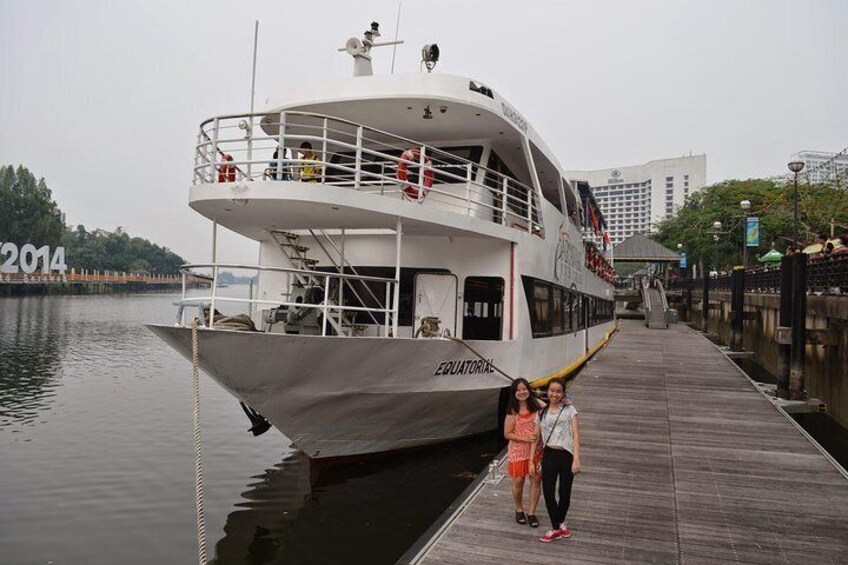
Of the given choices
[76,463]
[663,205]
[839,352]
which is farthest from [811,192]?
[663,205]

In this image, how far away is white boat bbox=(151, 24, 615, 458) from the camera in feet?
24.5

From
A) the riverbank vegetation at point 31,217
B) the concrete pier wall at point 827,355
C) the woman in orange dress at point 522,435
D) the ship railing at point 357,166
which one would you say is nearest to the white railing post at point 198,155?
the ship railing at point 357,166

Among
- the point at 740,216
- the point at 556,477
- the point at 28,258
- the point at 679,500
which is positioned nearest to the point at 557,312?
the point at 679,500

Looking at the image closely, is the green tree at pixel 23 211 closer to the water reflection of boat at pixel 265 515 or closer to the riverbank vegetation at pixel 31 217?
the riverbank vegetation at pixel 31 217

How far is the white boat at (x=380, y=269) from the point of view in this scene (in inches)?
294

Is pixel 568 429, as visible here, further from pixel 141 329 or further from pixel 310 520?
pixel 141 329

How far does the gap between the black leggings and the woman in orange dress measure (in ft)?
0.64

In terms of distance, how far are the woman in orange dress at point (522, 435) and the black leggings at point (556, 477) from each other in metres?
0.20

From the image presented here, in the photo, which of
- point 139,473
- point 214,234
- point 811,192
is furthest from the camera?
point 811,192

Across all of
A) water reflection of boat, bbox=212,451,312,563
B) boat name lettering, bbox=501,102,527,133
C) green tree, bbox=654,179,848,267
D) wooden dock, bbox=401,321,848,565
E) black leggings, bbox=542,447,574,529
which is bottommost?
water reflection of boat, bbox=212,451,312,563

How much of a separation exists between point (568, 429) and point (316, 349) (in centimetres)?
322

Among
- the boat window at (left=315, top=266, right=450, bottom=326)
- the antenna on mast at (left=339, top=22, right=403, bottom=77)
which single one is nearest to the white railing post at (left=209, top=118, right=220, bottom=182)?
the boat window at (left=315, top=266, right=450, bottom=326)

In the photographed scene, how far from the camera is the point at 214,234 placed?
8883mm

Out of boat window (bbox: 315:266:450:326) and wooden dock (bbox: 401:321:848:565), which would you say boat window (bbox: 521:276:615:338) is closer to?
wooden dock (bbox: 401:321:848:565)
